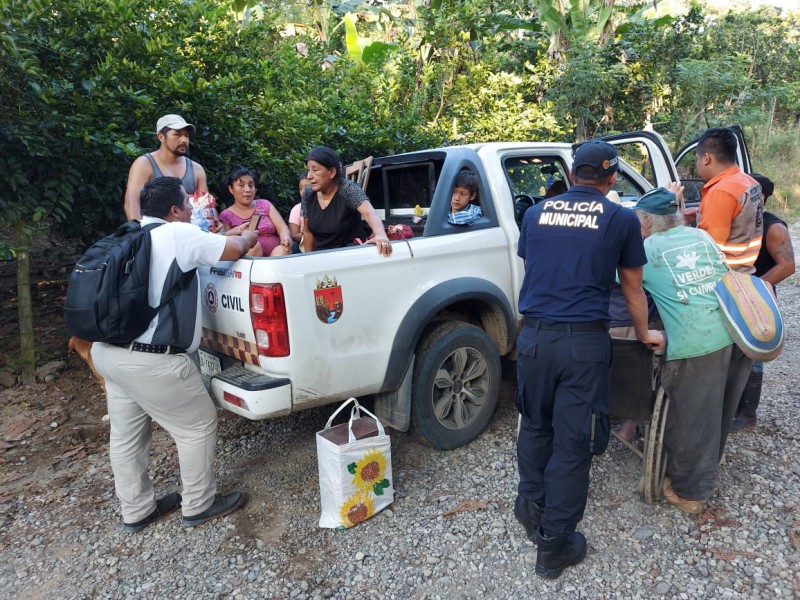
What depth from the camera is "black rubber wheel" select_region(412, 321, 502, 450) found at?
11.2 feet

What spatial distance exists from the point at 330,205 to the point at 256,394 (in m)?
1.51

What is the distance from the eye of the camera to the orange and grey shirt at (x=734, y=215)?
3.08 meters

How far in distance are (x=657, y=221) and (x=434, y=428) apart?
1.70 m

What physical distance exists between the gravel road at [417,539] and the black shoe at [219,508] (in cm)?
5

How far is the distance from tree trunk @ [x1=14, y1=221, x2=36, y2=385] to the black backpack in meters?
2.16

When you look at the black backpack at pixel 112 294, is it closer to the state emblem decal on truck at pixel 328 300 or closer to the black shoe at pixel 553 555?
the state emblem decal on truck at pixel 328 300

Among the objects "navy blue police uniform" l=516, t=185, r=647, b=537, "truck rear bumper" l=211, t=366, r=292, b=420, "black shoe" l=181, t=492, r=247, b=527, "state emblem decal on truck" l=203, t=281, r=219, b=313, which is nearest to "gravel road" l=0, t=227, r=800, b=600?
"black shoe" l=181, t=492, r=247, b=527

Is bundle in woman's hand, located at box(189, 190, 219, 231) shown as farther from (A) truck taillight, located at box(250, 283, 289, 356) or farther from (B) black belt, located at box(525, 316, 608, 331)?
(B) black belt, located at box(525, 316, 608, 331)

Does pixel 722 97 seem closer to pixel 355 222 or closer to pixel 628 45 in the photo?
pixel 628 45

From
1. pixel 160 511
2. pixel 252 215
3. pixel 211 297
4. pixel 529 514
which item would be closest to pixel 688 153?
pixel 252 215

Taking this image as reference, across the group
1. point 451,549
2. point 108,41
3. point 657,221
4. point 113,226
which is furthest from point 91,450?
point 657,221

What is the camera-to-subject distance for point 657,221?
289cm

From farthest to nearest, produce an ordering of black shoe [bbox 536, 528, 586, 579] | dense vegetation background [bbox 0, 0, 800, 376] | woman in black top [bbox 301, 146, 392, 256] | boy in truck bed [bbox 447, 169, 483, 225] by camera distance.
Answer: dense vegetation background [bbox 0, 0, 800, 376]
boy in truck bed [bbox 447, 169, 483, 225]
woman in black top [bbox 301, 146, 392, 256]
black shoe [bbox 536, 528, 586, 579]

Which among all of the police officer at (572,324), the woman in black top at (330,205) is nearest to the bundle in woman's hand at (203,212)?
the woman in black top at (330,205)
